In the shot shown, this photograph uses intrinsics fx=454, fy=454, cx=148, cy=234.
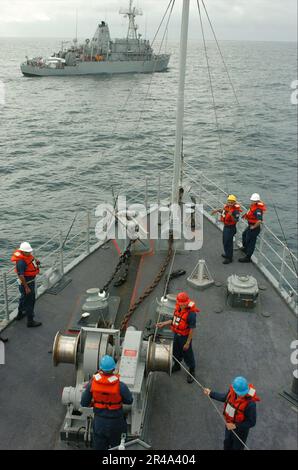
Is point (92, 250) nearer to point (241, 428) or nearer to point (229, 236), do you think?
point (229, 236)

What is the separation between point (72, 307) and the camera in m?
8.42

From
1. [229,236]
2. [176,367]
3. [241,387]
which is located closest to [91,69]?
[229,236]

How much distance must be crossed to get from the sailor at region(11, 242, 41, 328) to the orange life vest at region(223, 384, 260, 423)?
12.8 feet

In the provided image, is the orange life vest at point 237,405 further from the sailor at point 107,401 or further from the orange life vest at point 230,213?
the orange life vest at point 230,213

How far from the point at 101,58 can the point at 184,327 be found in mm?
81878

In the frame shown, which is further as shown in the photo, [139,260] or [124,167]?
[124,167]

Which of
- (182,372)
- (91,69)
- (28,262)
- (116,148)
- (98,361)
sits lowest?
(182,372)

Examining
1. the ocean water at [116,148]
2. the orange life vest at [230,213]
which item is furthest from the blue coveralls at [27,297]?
the ocean water at [116,148]

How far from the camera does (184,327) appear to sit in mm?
6520

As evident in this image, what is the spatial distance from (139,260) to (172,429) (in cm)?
464

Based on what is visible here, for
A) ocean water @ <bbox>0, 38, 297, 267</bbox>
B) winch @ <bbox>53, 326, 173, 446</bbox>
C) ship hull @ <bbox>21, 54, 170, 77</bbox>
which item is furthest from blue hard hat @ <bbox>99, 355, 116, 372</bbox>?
ship hull @ <bbox>21, 54, 170, 77</bbox>

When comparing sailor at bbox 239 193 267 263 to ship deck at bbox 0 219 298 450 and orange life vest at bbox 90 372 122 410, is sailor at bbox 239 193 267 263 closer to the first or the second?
ship deck at bbox 0 219 298 450

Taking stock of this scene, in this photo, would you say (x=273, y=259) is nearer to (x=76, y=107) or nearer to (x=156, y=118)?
(x=156, y=118)

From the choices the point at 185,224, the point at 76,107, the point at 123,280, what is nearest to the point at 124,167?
the point at 185,224
